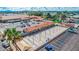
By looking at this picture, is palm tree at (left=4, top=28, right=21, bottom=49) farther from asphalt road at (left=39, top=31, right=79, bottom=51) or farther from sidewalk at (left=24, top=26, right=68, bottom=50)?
asphalt road at (left=39, top=31, right=79, bottom=51)

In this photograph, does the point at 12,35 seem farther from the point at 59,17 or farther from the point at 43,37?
the point at 59,17

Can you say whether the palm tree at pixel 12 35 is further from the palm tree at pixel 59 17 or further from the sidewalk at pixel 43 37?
the palm tree at pixel 59 17

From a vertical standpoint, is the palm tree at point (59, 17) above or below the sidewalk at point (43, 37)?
above

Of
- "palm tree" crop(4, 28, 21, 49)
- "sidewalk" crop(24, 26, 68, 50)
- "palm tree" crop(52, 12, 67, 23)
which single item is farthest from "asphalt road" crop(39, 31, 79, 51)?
Answer: "palm tree" crop(4, 28, 21, 49)

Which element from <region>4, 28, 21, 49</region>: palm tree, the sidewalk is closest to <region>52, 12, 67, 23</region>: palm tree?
the sidewalk

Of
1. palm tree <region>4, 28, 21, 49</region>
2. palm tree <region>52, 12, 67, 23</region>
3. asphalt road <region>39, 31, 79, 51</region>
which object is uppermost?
palm tree <region>52, 12, 67, 23</region>

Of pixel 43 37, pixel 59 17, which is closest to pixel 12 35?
pixel 43 37

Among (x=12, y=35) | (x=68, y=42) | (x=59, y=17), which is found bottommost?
(x=68, y=42)

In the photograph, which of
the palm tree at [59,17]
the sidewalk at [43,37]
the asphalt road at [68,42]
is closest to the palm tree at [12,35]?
the sidewalk at [43,37]

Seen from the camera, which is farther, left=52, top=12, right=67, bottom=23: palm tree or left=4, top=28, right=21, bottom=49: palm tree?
left=52, top=12, right=67, bottom=23: palm tree

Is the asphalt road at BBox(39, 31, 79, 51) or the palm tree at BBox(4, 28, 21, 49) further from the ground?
the palm tree at BBox(4, 28, 21, 49)
